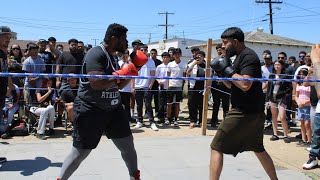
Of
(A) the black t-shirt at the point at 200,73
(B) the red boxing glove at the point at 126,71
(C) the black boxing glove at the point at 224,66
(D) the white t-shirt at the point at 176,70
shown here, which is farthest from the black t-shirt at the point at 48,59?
(C) the black boxing glove at the point at 224,66

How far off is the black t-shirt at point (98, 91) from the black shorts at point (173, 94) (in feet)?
16.2

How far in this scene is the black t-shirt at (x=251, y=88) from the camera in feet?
11.4

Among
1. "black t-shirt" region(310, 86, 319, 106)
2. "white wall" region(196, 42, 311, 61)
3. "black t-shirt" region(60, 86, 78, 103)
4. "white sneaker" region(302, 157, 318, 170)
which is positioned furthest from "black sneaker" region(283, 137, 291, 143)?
"white wall" region(196, 42, 311, 61)

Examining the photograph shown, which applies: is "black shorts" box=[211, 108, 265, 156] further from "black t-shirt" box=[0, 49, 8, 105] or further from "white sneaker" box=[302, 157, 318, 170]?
"black t-shirt" box=[0, 49, 8, 105]

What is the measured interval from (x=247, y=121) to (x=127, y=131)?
119 cm

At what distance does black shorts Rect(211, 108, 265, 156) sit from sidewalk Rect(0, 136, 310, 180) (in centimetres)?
99

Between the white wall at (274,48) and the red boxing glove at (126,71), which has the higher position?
the white wall at (274,48)

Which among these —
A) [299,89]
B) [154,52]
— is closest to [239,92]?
[299,89]

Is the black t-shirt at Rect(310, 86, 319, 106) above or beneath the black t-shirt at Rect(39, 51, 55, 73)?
beneath

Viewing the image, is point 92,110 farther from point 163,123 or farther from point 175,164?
point 163,123

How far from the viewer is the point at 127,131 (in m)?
3.55

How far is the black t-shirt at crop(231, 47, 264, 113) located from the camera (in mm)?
3475

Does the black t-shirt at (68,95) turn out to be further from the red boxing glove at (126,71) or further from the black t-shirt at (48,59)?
the red boxing glove at (126,71)

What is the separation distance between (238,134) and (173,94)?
499cm
